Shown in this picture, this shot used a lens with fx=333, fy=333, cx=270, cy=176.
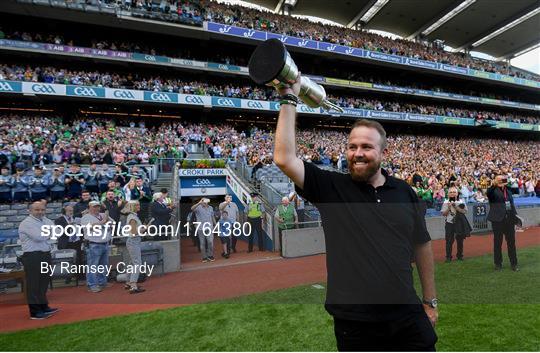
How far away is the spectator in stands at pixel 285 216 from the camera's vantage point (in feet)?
34.0

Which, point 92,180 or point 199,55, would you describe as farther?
point 199,55

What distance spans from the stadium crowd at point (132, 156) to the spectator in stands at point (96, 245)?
230 centimetres

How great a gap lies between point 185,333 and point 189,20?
27601 mm

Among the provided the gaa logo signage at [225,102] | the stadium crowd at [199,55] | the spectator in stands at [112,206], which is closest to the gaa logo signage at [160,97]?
the gaa logo signage at [225,102]

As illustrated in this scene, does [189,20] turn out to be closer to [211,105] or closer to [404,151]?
[211,105]

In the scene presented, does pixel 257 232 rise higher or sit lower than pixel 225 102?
lower

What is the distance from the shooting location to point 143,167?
14.6 meters

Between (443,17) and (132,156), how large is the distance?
141 ft

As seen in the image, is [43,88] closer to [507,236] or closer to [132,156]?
[132,156]

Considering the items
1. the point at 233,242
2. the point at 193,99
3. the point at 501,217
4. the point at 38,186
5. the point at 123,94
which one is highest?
the point at 193,99

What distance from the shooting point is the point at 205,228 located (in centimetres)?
980

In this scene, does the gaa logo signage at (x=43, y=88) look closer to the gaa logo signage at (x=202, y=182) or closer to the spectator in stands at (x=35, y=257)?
the gaa logo signage at (x=202, y=182)

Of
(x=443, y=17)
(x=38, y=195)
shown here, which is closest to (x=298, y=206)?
(x=38, y=195)

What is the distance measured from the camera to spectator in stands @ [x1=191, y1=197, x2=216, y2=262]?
32.2 ft
